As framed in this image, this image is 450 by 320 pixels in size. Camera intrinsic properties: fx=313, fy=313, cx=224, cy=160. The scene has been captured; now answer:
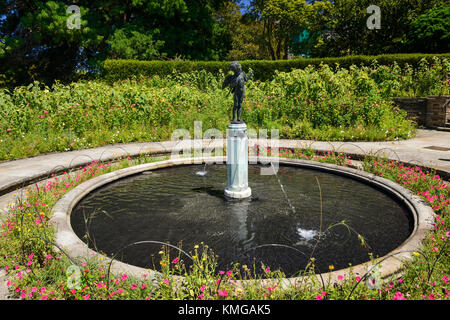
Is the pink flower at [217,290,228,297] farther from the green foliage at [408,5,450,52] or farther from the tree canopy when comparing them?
the tree canopy

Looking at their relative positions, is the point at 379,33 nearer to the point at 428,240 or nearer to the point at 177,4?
the point at 177,4

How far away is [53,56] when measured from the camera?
25562mm

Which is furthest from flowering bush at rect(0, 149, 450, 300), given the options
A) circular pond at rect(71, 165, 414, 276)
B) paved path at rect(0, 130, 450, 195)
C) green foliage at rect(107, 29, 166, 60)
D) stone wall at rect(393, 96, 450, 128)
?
green foliage at rect(107, 29, 166, 60)

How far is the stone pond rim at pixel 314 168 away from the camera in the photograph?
10.5ft

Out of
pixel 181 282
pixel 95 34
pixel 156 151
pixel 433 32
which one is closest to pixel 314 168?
pixel 156 151

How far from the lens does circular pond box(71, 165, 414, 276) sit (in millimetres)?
3879

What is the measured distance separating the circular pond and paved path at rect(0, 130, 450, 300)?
1.53 meters

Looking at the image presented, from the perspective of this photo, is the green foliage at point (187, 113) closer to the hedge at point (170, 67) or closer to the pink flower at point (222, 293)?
the hedge at point (170, 67)

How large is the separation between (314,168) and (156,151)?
170 inches

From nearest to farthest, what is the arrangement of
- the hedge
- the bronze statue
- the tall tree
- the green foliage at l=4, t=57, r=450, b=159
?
the bronze statue < the green foliage at l=4, t=57, r=450, b=159 < the hedge < the tall tree

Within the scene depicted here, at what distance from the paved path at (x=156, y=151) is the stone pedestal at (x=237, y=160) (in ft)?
9.50

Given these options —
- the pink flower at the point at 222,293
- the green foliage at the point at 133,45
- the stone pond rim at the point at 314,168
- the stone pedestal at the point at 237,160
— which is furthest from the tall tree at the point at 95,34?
the pink flower at the point at 222,293

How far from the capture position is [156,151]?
348 inches

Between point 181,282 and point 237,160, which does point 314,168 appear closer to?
point 237,160
